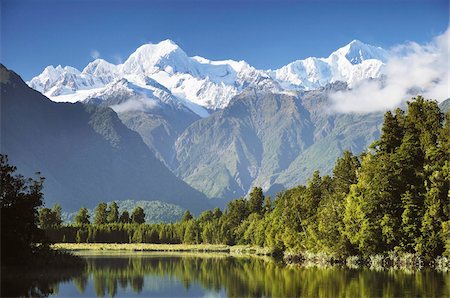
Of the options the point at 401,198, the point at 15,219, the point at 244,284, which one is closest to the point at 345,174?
the point at 401,198

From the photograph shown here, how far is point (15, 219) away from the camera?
229ft

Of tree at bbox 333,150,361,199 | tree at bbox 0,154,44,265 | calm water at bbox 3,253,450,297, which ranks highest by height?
tree at bbox 333,150,361,199

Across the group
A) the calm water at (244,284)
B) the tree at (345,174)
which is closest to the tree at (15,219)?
the calm water at (244,284)

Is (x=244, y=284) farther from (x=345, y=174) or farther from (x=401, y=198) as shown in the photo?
(x=345, y=174)

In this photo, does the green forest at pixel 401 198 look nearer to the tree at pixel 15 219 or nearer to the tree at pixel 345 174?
the tree at pixel 345 174

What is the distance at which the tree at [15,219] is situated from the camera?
6888 cm

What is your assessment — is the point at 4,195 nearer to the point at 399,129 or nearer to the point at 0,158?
the point at 0,158

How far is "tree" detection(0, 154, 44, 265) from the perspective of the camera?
226 ft

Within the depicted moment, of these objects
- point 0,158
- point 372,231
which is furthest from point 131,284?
point 372,231

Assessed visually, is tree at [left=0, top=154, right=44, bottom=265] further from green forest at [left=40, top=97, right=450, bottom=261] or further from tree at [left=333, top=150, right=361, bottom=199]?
tree at [left=333, top=150, right=361, bottom=199]

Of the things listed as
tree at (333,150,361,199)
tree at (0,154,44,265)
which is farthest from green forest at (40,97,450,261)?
tree at (0,154,44,265)

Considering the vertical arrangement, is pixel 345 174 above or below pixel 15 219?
above

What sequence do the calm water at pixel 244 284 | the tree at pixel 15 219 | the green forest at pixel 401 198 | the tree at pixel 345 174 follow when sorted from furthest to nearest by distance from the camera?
the tree at pixel 345 174, the green forest at pixel 401 198, the tree at pixel 15 219, the calm water at pixel 244 284

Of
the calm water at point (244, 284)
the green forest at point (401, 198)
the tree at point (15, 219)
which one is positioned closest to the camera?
the calm water at point (244, 284)
